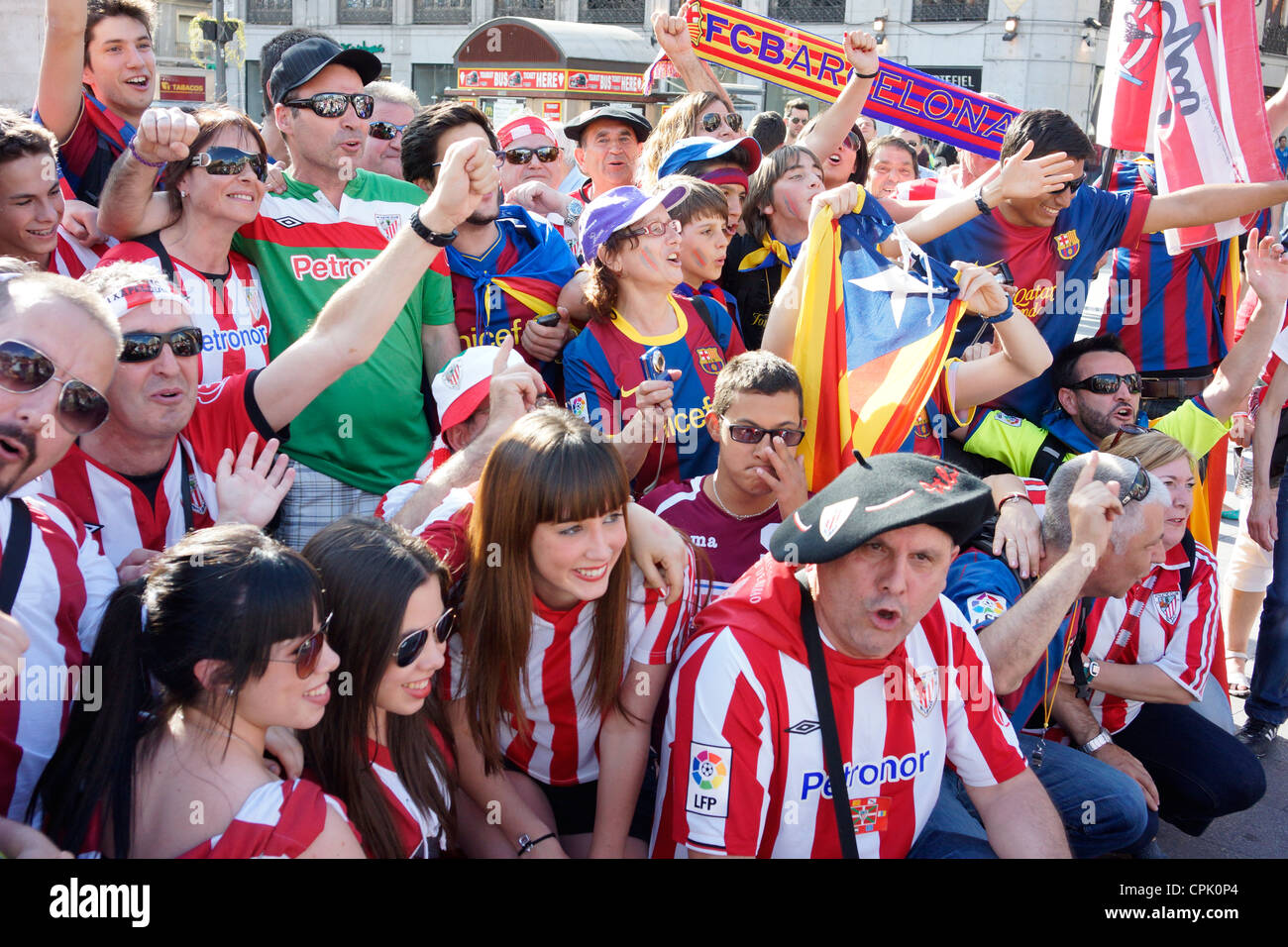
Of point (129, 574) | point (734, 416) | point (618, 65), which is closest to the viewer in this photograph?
point (129, 574)

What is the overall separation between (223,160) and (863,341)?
2.04 m

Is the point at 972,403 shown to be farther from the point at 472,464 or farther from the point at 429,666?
the point at 429,666

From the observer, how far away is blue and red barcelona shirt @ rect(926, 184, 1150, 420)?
412 cm

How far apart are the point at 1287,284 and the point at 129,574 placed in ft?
13.4

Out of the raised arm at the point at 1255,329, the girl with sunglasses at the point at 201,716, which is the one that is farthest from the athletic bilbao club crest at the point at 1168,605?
the girl with sunglasses at the point at 201,716

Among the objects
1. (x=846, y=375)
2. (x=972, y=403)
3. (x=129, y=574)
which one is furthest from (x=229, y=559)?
(x=972, y=403)

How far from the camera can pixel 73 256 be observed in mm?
3506

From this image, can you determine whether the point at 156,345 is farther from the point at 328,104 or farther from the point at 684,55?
the point at 684,55

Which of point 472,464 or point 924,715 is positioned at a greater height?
point 472,464

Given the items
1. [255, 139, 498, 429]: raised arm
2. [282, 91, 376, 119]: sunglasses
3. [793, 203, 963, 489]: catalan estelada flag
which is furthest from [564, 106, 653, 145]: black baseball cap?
[255, 139, 498, 429]: raised arm

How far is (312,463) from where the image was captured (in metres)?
3.49

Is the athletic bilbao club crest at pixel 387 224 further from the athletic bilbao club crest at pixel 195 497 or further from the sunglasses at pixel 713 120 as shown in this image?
the sunglasses at pixel 713 120

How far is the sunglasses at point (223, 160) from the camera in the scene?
3.25 metres

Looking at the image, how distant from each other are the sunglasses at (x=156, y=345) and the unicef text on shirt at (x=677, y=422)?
130 centimetres
